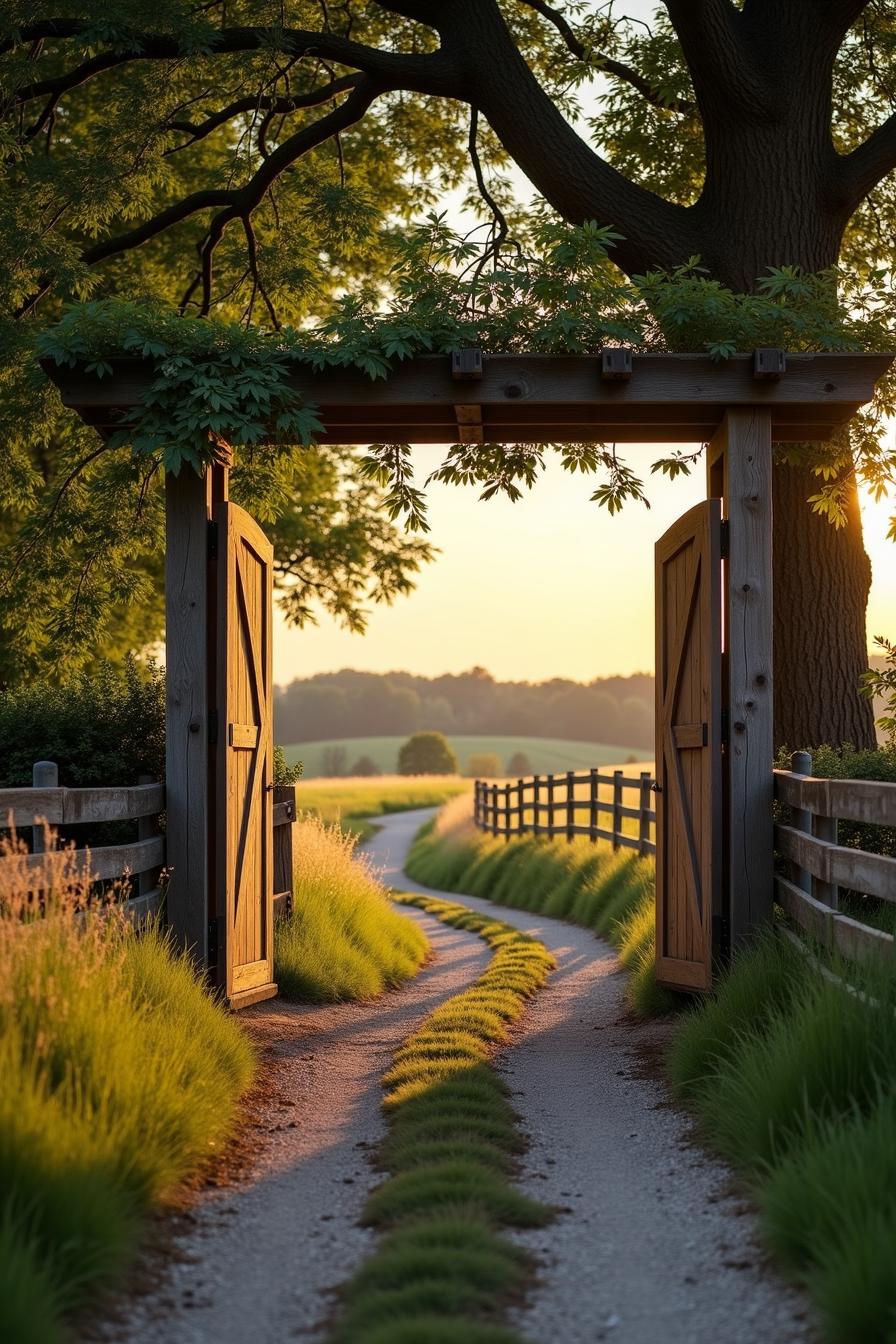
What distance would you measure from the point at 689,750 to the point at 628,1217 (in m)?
3.92

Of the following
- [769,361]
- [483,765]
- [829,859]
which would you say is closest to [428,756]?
[483,765]

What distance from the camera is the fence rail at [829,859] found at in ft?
18.3

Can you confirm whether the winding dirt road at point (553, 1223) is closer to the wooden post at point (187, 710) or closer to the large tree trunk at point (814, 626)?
the wooden post at point (187, 710)

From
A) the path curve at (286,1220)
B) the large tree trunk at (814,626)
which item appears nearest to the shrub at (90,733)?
the path curve at (286,1220)

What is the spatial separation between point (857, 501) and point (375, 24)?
8.54m

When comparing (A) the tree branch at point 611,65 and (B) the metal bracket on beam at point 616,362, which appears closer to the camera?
(B) the metal bracket on beam at point 616,362

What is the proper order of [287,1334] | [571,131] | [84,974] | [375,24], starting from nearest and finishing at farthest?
1. [287,1334]
2. [84,974]
3. [571,131]
4. [375,24]

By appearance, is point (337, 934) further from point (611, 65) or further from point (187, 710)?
point (611, 65)

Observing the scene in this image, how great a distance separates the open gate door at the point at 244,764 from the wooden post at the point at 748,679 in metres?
2.96

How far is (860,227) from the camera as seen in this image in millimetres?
13828

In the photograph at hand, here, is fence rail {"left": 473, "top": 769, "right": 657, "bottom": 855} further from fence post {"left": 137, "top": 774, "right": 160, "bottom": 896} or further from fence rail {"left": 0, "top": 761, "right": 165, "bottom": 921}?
fence rail {"left": 0, "top": 761, "right": 165, "bottom": 921}

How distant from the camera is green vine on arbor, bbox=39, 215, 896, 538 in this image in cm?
750

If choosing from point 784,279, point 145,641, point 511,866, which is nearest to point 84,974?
point 784,279

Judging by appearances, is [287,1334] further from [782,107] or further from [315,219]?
[315,219]
